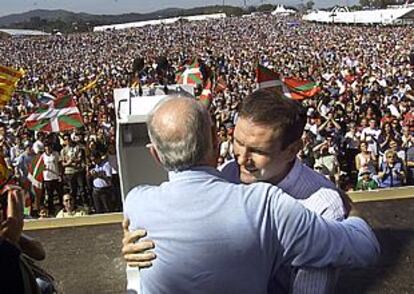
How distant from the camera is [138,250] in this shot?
2375 mm

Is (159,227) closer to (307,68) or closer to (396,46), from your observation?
(307,68)

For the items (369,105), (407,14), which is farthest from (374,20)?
(369,105)

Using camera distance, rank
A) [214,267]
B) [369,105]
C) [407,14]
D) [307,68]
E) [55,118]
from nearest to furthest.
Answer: [214,267]
[55,118]
[369,105]
[307,68]
[407,14]

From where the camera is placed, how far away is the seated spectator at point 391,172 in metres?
10.0

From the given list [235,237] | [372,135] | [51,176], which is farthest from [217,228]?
[51,176]

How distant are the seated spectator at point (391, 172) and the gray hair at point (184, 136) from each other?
8085 millimetres

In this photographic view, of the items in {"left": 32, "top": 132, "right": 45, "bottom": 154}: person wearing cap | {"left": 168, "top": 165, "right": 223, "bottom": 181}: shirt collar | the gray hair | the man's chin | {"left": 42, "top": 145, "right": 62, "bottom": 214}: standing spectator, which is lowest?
{"left": 42, "top": 145, "right": 62, "bottom": 214}: standing spectator

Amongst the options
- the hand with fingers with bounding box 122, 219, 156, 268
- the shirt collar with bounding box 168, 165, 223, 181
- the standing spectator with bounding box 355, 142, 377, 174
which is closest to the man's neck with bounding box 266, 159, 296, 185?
the shirt collar with bounding box 168, 165, 223, 181

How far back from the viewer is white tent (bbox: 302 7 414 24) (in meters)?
55.6

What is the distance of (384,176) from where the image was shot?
33.1 ft

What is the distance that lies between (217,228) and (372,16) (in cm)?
6512

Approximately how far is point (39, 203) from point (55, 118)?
1.44 m

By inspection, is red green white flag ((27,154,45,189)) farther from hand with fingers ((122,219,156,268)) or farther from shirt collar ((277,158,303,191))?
shirt collar ((277,158,303,191))

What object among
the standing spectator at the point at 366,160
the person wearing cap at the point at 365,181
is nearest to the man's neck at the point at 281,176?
the person wearing cap at the point at 365,181
